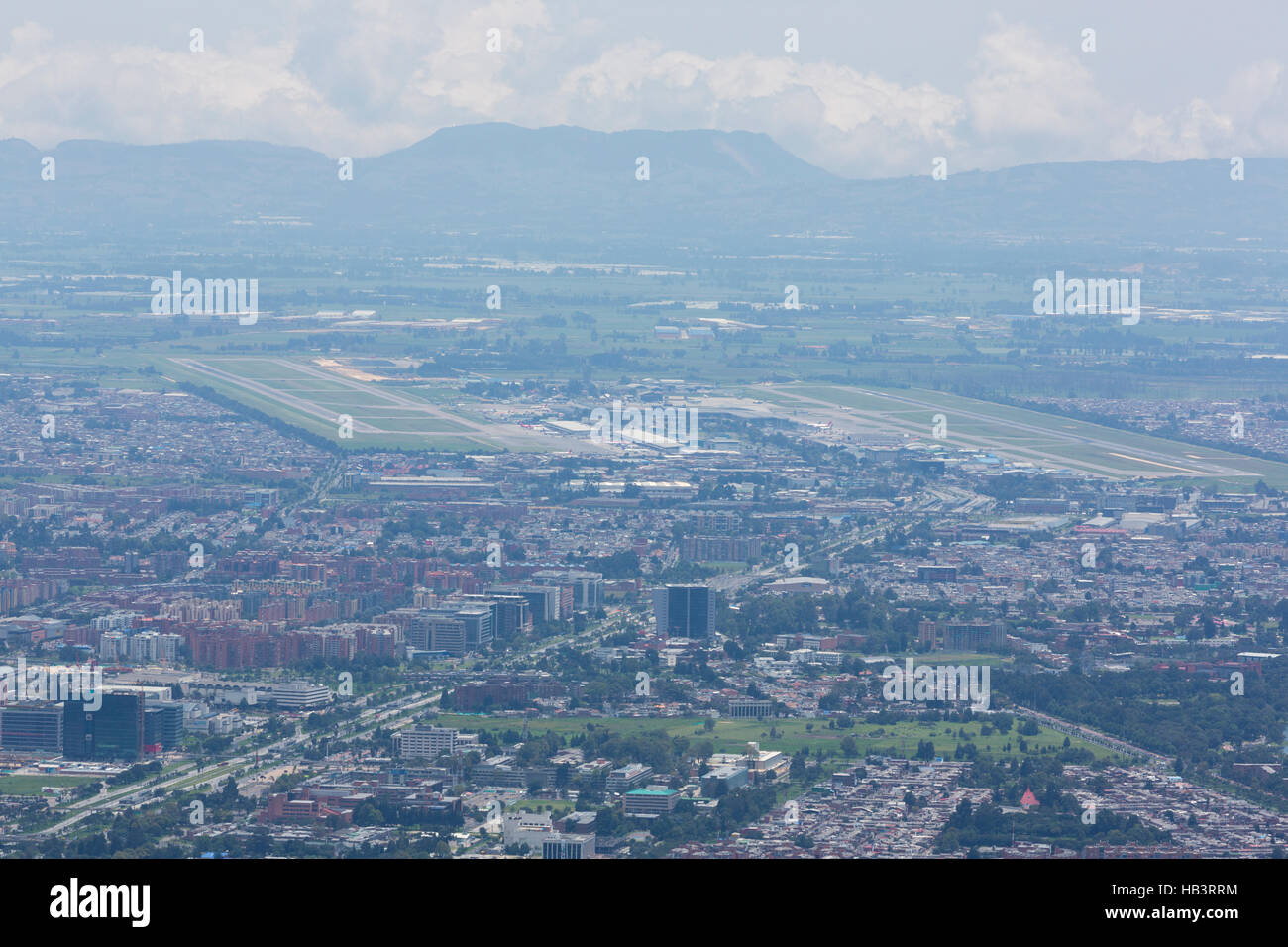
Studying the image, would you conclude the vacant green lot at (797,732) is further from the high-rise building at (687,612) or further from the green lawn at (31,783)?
the high-rise building at (687,612)

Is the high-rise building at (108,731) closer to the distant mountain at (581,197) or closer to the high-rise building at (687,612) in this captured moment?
the high-rise building at (687,612)

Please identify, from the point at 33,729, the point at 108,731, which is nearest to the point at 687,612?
the point at 108,731

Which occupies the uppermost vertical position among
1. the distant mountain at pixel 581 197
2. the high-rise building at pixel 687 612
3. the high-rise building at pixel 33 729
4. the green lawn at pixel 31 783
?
the distant mountain at pixel 581 197

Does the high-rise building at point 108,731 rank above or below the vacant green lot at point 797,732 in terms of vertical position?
above

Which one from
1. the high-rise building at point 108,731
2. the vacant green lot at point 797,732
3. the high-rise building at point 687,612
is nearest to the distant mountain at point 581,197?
the high-rise building at point 687,612

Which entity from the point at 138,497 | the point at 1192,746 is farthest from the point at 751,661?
the point at 138,497

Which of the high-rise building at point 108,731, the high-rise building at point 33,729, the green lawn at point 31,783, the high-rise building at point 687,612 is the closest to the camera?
the green lawn at point 31,783

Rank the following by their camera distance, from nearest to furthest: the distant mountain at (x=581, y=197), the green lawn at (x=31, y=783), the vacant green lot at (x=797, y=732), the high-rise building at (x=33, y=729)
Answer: the green lawn at (x=31, y=783) < the high-rise building at (x=33, y=729) < the vacant green lot at (x=797, y=732) < the distant mountain at (x=581, y=197)

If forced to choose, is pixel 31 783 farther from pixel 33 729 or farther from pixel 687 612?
pixel 687 612

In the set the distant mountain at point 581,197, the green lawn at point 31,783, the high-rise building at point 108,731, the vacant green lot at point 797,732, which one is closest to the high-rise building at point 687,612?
the vacant green lot at point 797,732

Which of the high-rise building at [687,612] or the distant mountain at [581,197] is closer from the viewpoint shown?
the high-rise building at [687,612]
